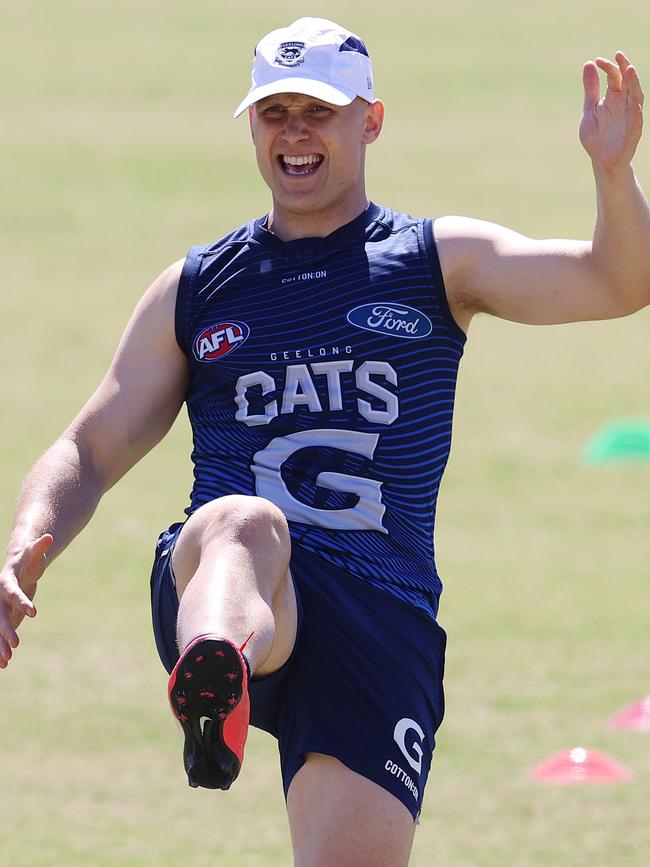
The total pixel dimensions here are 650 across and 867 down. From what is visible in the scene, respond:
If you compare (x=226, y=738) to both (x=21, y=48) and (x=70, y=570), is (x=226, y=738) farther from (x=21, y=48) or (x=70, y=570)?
(x=21, y=48)

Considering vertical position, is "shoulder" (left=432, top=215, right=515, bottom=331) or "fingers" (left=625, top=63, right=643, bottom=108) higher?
"fingers" (left=625, top=63, right=643, bottom=108)

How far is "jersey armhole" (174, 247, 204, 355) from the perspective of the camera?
15.4 feet

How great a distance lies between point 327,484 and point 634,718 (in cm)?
388

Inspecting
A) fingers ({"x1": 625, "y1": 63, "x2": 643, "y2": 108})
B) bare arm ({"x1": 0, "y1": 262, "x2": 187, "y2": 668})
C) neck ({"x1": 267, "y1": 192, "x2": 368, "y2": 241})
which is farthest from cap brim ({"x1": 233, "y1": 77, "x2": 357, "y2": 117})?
fingers ({"x1": 625, "y1": 63, "x2": 643, "y2": 108})

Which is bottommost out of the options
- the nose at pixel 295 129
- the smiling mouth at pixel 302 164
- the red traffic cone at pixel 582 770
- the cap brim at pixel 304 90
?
the red traffic cone at pixel 582 770

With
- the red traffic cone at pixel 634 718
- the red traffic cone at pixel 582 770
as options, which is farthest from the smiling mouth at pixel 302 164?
the red traffic cone at pixel 634 718

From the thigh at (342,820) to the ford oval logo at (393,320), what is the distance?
3.51 ft

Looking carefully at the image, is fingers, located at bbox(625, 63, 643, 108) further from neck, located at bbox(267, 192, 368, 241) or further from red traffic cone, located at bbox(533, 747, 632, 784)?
red traffic cone, located at bbox(533, 747, 632, 784)

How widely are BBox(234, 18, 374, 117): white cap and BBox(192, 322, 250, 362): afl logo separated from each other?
537mm

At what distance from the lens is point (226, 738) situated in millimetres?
3723

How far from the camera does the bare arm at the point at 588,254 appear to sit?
4.26 meters

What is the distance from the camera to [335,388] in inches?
176

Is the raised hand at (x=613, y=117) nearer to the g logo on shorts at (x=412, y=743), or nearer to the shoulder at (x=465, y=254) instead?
the shoulder at (x=465, y=254)

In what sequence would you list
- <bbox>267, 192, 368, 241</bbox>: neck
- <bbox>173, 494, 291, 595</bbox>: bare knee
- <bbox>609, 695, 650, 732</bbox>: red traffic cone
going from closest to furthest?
<bbox>173, 494, 291, 595</bbox>: bare knee, <bbox>267, 192, 368, 241</bbox>: neck, <bbox>609, 695, 650, 732</bbox>: red traffic cone
